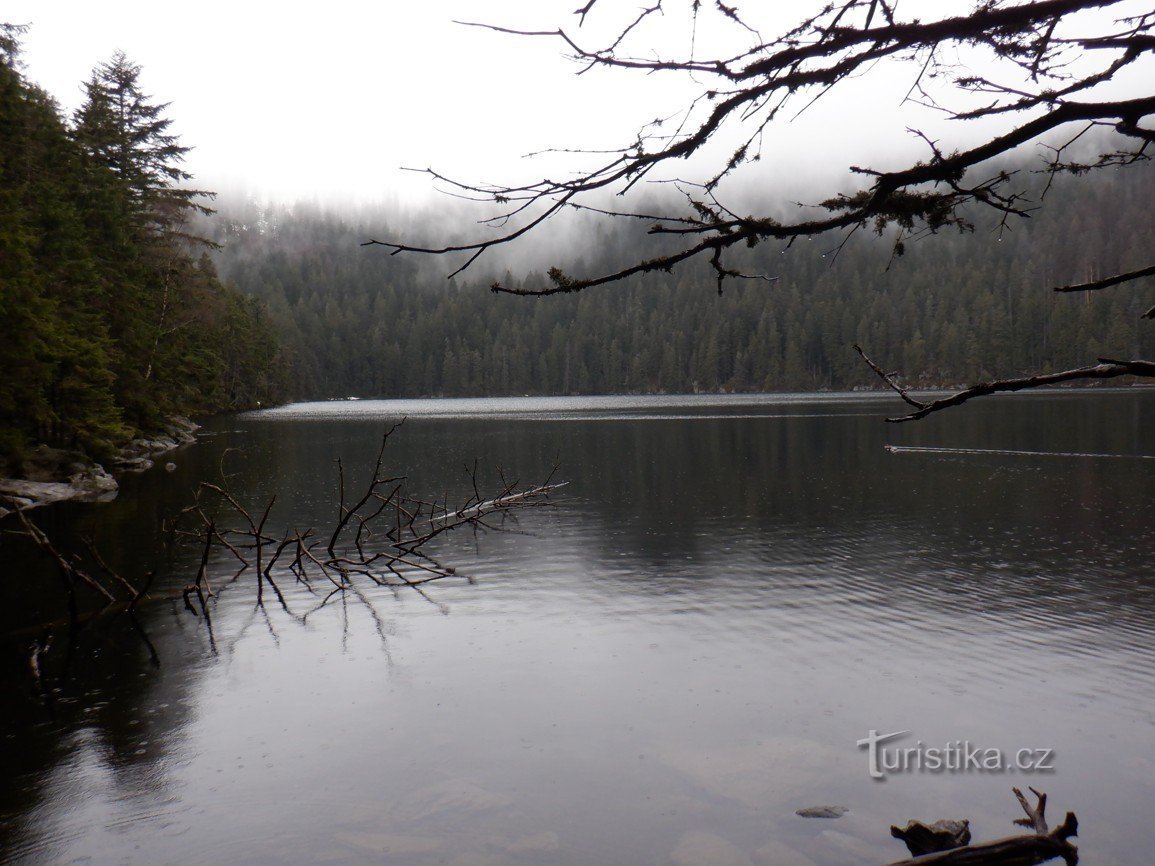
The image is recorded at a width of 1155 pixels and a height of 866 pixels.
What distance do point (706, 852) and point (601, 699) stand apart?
339 centimetres

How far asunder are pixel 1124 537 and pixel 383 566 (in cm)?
1677

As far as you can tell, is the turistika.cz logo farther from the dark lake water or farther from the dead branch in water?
the dead branch in water

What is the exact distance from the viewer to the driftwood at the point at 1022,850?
18.8 ft

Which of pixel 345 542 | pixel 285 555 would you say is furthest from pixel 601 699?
pixel 345 542

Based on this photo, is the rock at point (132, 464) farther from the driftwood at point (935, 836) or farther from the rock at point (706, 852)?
the driftwood at point (935, 836)

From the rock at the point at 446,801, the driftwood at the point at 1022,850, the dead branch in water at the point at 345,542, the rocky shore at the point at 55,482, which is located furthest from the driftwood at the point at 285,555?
the driftwood at the point at 1022,850

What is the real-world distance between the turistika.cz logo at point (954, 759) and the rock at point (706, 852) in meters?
2.00

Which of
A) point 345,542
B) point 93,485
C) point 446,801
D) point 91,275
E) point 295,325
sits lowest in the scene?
point 446,801

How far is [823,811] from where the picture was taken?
7.34 metres

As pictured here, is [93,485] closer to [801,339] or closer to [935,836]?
[935,836]

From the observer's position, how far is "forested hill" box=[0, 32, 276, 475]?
22.9m

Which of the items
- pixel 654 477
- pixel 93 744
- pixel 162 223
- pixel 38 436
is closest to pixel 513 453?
pixel 654 477

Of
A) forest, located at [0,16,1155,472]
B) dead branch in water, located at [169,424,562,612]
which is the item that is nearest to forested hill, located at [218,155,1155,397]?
forest, located at [0,16,1155,472]

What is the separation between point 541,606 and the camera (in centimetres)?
1436
